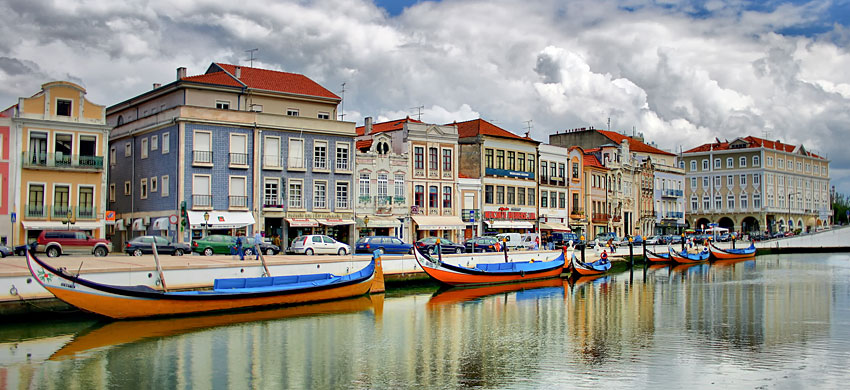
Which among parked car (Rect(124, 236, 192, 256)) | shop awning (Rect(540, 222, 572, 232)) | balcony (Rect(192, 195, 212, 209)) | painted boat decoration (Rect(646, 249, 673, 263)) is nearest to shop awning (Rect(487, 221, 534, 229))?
shop awning (Rect(540, 222, 572, 232))

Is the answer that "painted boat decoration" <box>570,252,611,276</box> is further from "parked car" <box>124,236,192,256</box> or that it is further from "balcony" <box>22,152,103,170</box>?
"balcony" <box>22,152,103,170</box>

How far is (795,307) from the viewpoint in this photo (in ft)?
112

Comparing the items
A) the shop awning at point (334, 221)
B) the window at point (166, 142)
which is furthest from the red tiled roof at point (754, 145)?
the window at point (166, 142)

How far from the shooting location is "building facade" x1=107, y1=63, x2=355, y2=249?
4822cm

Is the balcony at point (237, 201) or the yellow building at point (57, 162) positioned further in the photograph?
the balcony at point (237, 201)

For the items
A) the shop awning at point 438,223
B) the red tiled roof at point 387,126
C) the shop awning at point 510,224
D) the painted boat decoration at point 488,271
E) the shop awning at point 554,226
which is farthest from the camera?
the shop awning at point 554,226

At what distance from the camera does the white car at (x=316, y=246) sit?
44.0 m

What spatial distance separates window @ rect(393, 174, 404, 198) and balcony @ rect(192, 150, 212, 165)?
47.9 feet

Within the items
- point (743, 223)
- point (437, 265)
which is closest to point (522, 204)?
point (437, 265)

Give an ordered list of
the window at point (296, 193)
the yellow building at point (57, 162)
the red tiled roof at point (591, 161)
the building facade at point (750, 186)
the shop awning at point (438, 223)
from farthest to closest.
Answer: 1. the building facade at point (750, 186)
2. the red tiled roof at point (591, 161)
3. the shop awning at point (438, 223)
4. the window at point (296, 193)
5. the yellow building at point (57, 162)

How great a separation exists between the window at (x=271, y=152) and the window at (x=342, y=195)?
16.1ft

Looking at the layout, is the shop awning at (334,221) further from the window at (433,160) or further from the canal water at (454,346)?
the canal water at (454,346)

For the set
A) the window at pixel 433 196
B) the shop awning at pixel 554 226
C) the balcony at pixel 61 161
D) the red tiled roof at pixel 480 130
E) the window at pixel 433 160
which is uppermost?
the red tiled roof at pixel 480 130

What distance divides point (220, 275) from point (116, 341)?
7.95m
